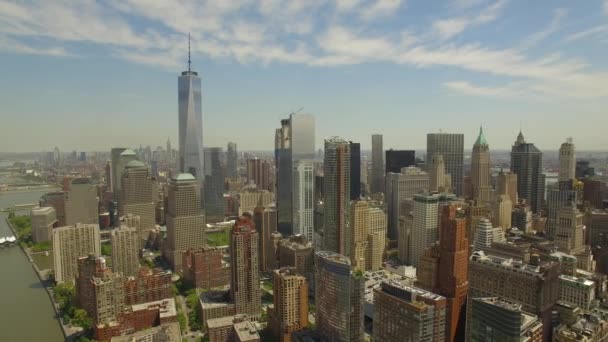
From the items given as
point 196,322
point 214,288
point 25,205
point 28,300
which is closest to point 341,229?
point 214,288

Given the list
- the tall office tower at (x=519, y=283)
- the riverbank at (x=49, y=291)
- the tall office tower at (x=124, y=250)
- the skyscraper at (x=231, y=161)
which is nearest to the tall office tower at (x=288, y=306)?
the tall office tower at (x=519, y=283)

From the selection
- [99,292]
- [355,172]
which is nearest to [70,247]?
[99,292]

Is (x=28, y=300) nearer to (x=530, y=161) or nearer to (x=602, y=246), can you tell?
(x=602, y=246)

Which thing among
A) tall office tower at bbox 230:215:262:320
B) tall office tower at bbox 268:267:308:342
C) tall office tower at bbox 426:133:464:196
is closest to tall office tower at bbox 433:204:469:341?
tall office tower at bbox 268:267:308:342

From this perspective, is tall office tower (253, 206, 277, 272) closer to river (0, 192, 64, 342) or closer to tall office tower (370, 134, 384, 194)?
river (0, 192, 64, 342)

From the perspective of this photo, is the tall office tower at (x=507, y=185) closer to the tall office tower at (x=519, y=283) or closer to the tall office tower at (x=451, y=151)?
the tall office tower at (x=451, y=151)

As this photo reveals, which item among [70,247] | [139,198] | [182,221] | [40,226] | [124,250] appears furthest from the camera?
[139,198]

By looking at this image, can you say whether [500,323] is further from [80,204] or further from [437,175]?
[80,204]
